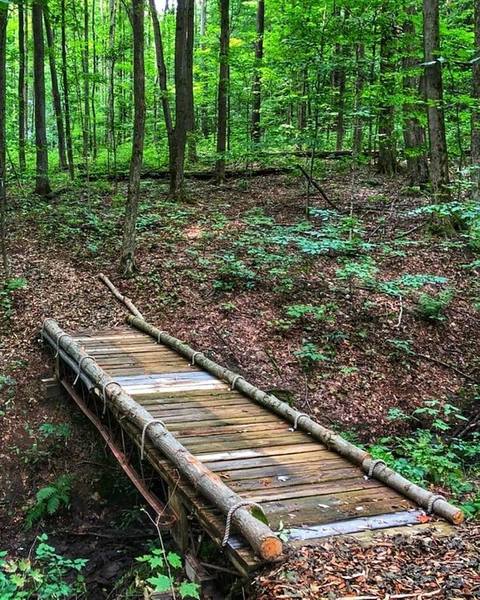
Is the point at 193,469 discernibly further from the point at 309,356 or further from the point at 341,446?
the point at 309,356

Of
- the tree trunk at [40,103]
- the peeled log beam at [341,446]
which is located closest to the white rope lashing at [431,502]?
the peeled log beam at [341,446]

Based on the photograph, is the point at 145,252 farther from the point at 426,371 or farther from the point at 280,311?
the point at 426,371

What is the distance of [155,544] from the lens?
6.71m

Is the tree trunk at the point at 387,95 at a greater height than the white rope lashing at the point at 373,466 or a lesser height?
greater

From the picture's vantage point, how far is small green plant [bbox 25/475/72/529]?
7.50 m

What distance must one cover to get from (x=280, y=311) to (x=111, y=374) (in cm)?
415

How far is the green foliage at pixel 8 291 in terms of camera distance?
35.5 ft

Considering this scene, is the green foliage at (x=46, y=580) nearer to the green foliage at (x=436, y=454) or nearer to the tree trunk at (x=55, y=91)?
the green foliage at (x=436, y=454)

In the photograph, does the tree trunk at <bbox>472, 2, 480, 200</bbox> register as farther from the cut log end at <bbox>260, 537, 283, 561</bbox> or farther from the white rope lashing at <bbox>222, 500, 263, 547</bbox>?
the cut log end at <bbox>260, 537, 283, 561</bbox>

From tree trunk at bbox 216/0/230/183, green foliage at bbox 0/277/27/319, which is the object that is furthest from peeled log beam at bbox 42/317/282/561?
tree trunk at bbox 216/0/230/183

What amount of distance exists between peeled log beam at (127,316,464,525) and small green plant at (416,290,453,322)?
4924 mm

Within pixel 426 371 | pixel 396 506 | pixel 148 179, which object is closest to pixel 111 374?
pixel 396 506

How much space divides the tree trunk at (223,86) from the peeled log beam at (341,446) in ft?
36.2

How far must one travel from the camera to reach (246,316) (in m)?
10.9
